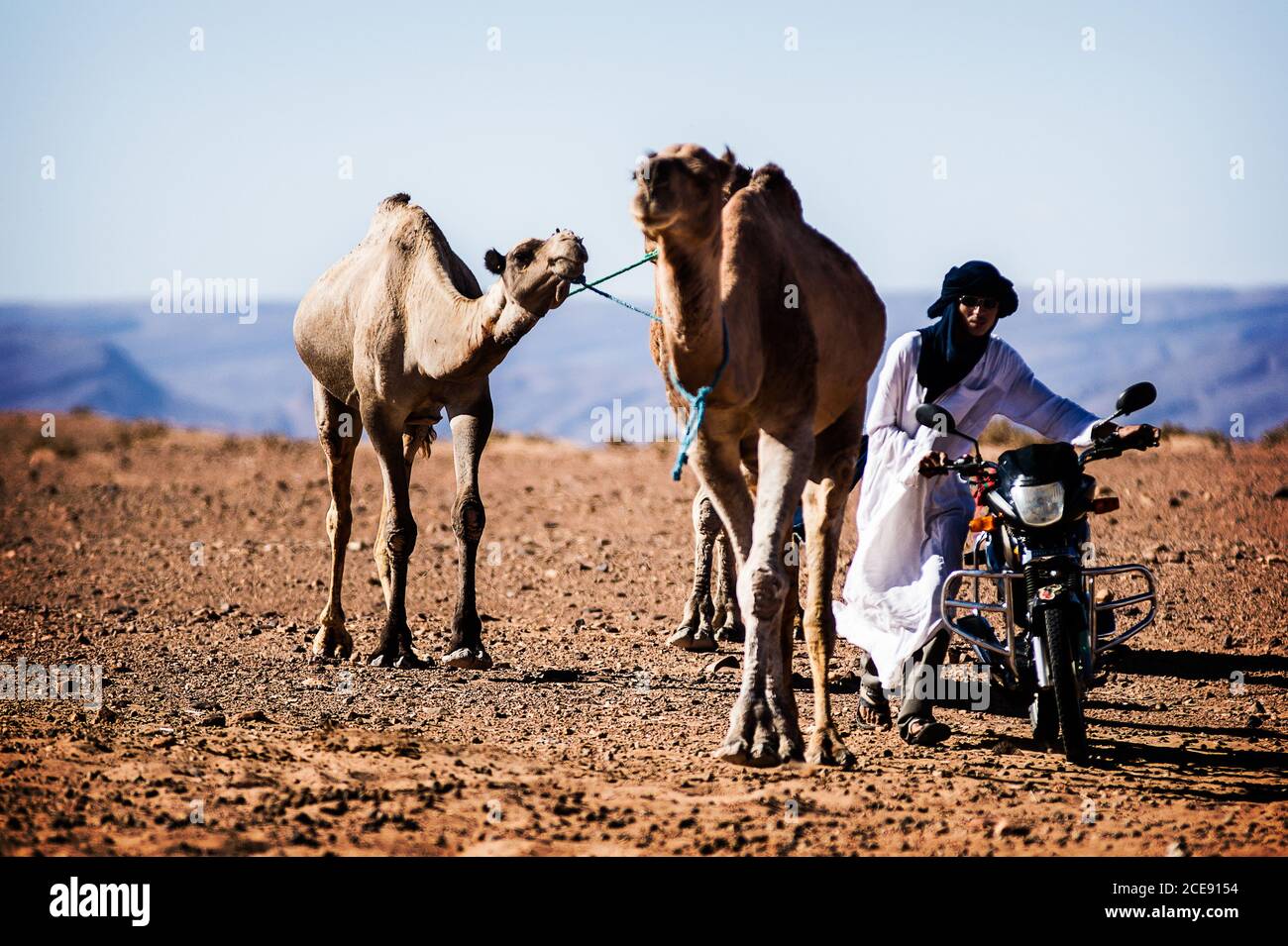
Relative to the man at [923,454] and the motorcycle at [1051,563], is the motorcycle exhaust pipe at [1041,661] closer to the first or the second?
the motorcycle at [1051,563]

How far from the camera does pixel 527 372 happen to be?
8825cm

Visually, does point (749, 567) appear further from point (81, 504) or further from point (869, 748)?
point (81, 504)

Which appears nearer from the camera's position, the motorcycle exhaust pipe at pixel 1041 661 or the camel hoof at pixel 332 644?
the motorcycle exhaust pipe at pixel 1041 661

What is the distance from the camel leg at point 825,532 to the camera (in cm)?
675

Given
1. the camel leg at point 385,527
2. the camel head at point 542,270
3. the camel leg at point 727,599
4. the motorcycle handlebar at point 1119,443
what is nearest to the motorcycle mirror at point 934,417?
the motorcycle handlebar at point 1119,443

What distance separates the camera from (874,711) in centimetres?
771

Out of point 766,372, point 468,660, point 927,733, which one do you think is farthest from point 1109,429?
point 468,660

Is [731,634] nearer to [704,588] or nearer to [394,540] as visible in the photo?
[704,588]

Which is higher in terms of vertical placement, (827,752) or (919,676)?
(919,676)

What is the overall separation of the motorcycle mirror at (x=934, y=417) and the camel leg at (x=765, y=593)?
42.5 inches

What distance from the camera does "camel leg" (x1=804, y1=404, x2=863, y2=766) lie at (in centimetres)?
675

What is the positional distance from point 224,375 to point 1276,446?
94.6 metres

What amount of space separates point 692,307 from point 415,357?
3.75 meters

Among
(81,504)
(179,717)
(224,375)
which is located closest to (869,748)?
(179,717)
